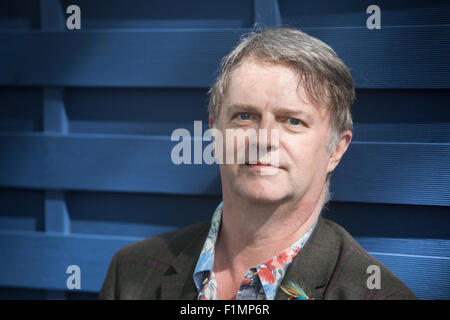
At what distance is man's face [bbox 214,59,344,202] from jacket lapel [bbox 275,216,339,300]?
179 millimetres

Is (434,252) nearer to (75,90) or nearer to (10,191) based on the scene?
(75,90)

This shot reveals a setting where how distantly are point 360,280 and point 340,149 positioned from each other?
461 millimetres

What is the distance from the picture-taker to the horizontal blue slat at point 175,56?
1742mm

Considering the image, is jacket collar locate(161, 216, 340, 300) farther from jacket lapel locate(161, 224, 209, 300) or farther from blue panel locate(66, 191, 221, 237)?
blue panel locate(66, 191, 221, 237)

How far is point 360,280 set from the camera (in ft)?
4.96

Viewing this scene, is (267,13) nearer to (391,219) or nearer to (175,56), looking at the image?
(175,56)

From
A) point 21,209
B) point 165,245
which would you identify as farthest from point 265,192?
point 21,209

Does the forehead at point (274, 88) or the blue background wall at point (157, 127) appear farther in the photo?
the blue background wall at point (157, 127)

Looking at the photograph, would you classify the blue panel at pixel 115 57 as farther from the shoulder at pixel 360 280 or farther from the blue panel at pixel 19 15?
the shoulder at pixel 360 280

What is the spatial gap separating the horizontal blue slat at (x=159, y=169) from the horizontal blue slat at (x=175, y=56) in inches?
9.6

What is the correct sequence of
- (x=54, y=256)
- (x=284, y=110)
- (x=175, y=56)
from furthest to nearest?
(x=54, y=256)
(x=175, y=56)
(x=284, y=110)

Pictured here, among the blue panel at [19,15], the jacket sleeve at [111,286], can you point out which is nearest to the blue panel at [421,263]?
the jacket sleeve at [111,286]

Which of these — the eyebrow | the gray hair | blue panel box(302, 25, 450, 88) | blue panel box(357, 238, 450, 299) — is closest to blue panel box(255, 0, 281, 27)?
blue panel box(302, 25, 450, 88)
